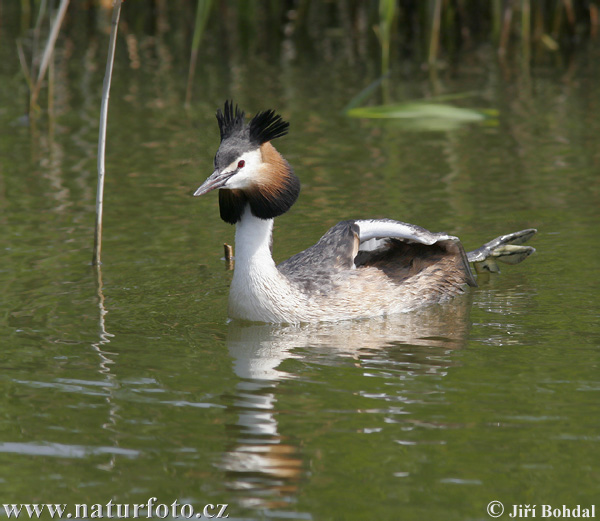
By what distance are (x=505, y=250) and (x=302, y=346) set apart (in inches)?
101

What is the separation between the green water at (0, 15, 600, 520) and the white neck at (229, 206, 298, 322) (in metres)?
0.14

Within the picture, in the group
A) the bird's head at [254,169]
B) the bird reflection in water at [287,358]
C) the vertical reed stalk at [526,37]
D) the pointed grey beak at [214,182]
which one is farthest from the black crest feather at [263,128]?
the vertical reed stalk at [526,37]

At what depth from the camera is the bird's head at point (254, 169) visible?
7758 mm

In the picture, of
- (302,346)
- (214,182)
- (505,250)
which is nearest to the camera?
(214,182)

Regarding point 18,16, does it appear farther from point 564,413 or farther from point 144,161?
point 564,413

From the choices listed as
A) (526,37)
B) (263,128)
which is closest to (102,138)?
(263,128)

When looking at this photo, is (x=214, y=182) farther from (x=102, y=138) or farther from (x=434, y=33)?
(x=434, y=33)

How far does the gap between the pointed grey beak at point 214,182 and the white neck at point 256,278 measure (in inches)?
20.4

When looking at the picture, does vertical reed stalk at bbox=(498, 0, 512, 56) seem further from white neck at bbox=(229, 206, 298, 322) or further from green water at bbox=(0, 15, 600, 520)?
white neck at bbox=(229, 206, 298, 322)

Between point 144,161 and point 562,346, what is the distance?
7.30m

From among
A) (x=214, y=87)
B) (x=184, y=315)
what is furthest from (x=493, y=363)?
(x=214, y=87)

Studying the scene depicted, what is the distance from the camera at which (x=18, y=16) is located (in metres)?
24.6

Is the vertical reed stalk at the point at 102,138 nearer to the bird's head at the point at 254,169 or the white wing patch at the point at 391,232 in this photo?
the bird's head at the point at 254,169

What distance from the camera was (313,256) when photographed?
8.73 m
